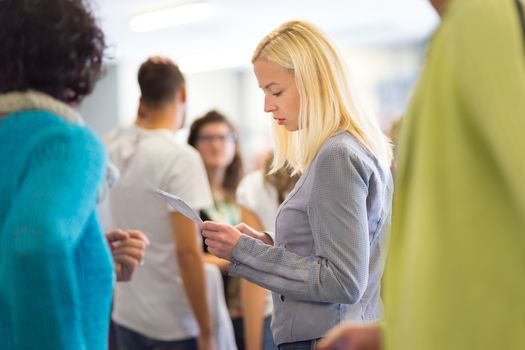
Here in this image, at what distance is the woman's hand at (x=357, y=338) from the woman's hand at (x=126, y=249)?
0.84 meters

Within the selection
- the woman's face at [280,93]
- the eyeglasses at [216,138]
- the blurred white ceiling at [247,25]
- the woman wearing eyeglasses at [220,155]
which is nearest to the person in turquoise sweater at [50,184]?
the woman's face at [280,93]

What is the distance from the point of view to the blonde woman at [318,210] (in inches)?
63.4

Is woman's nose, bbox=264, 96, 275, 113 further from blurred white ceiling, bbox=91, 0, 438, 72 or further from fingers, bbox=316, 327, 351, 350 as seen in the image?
blurred white ceiling, bbox=91, 0, 438, 72

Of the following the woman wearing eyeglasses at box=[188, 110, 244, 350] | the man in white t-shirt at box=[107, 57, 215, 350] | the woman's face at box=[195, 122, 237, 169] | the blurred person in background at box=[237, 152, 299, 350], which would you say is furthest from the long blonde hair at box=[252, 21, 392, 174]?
the woman's face at box=[195, 122, 237, 169]

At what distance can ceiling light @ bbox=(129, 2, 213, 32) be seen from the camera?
7.73m

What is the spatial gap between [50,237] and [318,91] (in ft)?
2.66

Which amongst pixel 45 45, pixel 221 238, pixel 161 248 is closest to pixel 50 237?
pixel 45 45

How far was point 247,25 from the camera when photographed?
867 cm

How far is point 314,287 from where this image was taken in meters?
1.61

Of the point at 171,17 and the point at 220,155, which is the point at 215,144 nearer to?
the point at 220,155

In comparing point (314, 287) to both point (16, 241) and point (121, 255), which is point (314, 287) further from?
point (16, 241)

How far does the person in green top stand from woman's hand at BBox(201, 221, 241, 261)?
0.83 meters

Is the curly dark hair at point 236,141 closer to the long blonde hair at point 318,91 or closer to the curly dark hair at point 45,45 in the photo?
the long blonde hair at point 318,91

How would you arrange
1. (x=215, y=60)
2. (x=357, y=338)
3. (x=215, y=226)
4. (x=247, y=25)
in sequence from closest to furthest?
1. (x=357, y=338)
2. (x=215, y=226)
3. (x=247, y=25)
4. (x=215, y=60)
